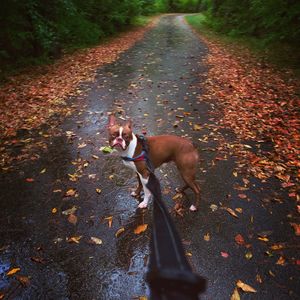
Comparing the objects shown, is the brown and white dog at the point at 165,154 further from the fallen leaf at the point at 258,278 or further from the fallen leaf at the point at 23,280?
the fallen leaf at the point at 23,280

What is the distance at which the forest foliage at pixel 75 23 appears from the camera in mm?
10492

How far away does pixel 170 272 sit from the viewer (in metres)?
Result: 1.35

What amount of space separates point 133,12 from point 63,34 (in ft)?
37.4

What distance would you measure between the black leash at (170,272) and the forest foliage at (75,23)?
34.7ft

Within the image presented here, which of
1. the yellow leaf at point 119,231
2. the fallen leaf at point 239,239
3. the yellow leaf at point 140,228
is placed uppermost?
the fallen leaf at point 239,239

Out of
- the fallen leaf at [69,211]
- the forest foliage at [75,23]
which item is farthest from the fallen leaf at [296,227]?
the forest foliage at [75,23]

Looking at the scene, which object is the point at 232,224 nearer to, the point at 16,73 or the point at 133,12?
the point at 16,73

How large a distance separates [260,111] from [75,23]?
12.4 metres

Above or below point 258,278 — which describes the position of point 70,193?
below

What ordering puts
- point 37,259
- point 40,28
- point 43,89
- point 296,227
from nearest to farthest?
1. point 37,259
2. point 296,227
3. point 43,89
4. point 40,28

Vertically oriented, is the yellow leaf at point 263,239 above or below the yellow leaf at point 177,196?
above

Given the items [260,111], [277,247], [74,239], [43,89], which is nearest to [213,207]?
[277,247]

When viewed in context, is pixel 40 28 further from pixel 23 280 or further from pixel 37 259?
pixel 23 280

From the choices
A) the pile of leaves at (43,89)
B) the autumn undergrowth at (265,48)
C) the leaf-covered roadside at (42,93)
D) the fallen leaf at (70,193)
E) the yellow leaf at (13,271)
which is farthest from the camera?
the autumn undergrowth at (265,48)
